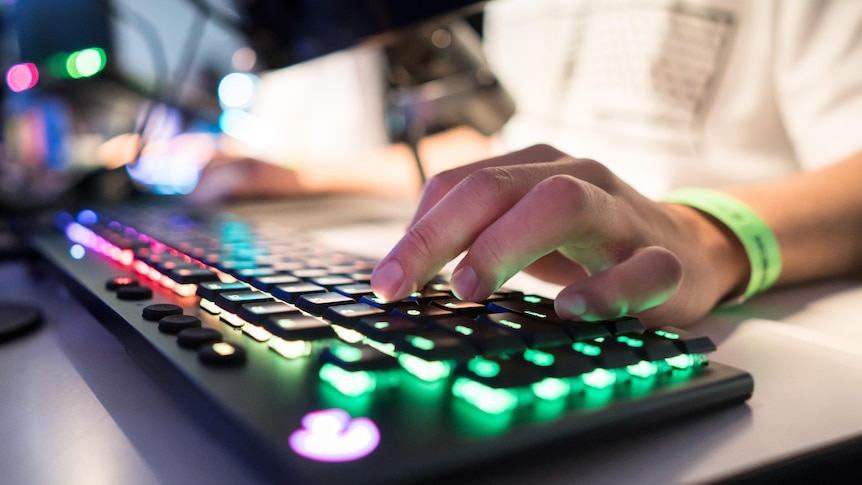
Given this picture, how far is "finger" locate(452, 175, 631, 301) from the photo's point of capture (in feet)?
1.05

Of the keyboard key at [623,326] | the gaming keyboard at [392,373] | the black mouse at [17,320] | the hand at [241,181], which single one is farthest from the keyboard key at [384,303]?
the hand at [241,181]

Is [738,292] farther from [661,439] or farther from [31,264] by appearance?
[31,264]

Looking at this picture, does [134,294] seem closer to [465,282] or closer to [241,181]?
[465,282]

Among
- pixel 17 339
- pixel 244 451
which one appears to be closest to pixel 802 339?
pixel 244 451

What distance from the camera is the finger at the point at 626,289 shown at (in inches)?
11.9

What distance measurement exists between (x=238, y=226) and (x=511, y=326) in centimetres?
49

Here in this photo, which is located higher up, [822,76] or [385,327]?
[822,76]

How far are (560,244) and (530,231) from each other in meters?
0.02

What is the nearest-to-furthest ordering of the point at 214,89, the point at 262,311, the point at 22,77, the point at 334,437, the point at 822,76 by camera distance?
the point at 334,437, the point at 262,311, the point at 822,76, the point at 22,77, the point at 214,89

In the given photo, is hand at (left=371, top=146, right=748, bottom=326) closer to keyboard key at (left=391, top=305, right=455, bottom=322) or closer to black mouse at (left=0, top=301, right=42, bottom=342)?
keyboard key at (left=391, top=305, right=455, bottom=322)

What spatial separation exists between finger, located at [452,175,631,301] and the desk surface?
106 mm

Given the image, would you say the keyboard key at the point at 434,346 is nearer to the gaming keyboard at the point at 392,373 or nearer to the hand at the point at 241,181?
the gaming keyboard at the point at 392,373

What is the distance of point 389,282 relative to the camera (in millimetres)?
326

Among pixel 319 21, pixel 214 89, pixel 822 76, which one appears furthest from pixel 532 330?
pixel 214 89
